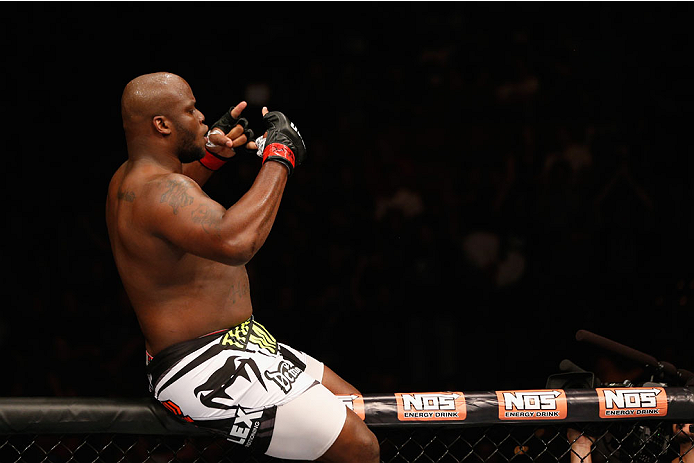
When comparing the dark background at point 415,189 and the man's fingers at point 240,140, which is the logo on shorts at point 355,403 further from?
the dark background at point 415,189

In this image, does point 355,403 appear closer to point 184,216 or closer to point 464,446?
point 184,216

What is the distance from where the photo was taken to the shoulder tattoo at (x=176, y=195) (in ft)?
4.00

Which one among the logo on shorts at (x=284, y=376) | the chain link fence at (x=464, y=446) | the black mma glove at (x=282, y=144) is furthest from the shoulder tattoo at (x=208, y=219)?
the chain link fence at (x=464, y=446)

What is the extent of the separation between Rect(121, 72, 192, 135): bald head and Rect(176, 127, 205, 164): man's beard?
0.17 feet

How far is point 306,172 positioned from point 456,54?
0.98 metres

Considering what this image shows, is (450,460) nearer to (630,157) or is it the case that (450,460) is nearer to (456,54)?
(630,157)

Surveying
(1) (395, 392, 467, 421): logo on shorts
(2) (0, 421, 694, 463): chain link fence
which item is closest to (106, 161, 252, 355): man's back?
(2) (0, 421, 694, 463): chain link fence

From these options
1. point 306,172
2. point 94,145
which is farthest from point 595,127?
point 94,145

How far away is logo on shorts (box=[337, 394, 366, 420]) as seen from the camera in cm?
133

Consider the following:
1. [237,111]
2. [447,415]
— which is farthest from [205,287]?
[447,415]

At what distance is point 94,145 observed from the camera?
3211mm

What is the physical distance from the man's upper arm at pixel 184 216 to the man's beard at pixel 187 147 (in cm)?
12

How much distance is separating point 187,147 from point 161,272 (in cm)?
27

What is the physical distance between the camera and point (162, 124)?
1353 mm
